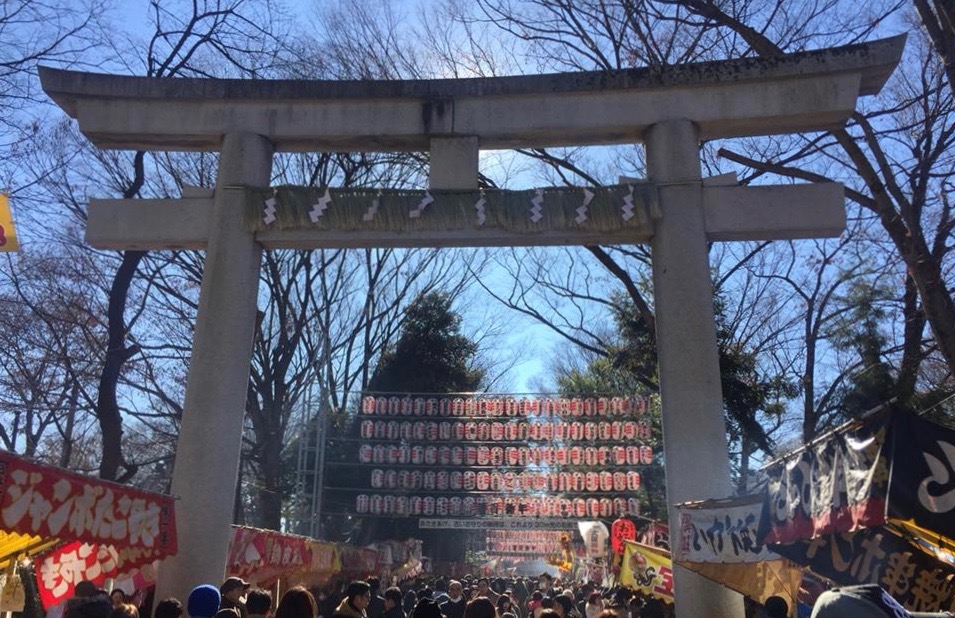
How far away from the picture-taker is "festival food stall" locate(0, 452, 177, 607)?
5.83 metres

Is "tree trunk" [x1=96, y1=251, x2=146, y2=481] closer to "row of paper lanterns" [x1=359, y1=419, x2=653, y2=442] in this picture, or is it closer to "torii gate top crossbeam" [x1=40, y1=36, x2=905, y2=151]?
"torii gate top crossbeam" [x1=40, y1=36, x2=905, y2=151]

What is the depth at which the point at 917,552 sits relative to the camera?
5.31 m

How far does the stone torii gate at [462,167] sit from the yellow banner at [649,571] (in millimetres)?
3598

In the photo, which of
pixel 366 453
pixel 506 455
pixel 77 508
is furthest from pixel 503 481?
pixel 77 508

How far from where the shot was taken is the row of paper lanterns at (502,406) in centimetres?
1853

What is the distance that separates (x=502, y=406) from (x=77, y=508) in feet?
43.2

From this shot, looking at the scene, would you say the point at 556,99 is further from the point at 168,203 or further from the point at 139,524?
the point at 139,524

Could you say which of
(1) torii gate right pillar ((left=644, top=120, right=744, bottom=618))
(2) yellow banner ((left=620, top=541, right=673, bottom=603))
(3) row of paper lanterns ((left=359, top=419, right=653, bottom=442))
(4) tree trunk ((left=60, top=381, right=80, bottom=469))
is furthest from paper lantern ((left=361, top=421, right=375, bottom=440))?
(1) torii gate right pillar ((left=644, top=120, right=744, bottom=618))

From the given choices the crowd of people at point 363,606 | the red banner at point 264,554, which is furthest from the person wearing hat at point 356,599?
the red banner at point 264,554

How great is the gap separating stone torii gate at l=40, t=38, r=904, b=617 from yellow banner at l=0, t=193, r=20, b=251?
1398mm

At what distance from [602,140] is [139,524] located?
22.8 ft

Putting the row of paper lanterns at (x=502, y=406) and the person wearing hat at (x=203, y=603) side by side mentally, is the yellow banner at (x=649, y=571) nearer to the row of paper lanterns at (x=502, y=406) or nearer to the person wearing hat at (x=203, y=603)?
Result: the row of paper lanterns at (x=502, y=406)

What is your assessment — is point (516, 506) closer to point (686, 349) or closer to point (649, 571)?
point (649, 571)

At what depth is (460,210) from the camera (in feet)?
31.8
